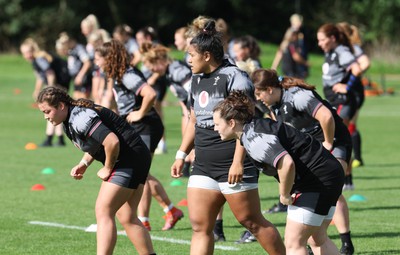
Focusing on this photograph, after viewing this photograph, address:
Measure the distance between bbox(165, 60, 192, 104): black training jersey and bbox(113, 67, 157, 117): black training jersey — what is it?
2044 mm

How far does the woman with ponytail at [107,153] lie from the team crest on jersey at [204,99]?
25.2 inches

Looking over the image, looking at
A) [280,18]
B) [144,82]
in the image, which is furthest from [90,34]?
[280,18]

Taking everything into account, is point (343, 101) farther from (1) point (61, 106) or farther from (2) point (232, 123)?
(2) point (232, 123)

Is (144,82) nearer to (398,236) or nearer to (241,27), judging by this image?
(398,236)

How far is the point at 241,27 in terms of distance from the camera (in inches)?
2259

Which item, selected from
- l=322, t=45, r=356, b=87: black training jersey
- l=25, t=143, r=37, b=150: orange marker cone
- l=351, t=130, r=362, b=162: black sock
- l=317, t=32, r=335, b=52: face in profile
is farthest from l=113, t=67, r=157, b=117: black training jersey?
l=25, t=143, r=37, b=150: orange marker cone

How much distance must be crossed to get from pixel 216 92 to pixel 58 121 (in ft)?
4.08

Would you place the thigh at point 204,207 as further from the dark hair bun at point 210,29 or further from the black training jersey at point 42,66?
the black training jersey at point 42,66

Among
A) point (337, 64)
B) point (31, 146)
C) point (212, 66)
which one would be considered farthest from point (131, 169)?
point (31, 146)

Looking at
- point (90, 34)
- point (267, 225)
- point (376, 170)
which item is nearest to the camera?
point (267, 225)

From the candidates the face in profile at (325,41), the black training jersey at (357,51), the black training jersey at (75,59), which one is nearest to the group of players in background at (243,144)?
the face in profile at (325,41)

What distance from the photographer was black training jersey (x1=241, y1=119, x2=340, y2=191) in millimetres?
6277

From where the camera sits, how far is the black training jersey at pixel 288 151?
6.28 m

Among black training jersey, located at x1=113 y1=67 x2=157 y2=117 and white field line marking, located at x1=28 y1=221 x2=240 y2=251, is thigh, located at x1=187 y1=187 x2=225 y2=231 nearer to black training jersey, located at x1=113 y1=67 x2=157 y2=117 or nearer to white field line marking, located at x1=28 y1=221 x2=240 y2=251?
white field line marking, located at x1=28 y1=221 x2=240 y2=251
